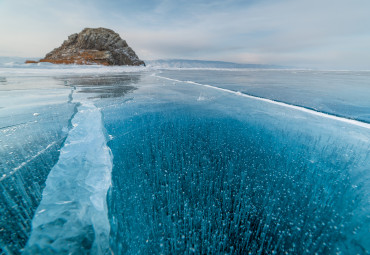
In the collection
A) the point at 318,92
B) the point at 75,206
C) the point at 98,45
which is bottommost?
the point at 75,206

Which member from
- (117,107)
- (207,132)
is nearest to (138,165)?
(207,132)

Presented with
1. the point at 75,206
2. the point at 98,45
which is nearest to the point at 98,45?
the point at 98,45

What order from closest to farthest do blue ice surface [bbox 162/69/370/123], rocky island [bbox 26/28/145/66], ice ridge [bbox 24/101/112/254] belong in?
ice ridge [bbox 24/101/112/254], blue ice surface [bbox 162/69/370/123], rocky island [bbox 26/28/145/66]

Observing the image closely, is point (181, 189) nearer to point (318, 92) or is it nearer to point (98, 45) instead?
point (318, 92)

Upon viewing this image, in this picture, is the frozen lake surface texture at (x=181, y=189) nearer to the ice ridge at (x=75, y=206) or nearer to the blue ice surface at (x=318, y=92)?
the ice ridge at (x=75, y=206)

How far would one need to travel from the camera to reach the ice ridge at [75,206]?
49.1 inches

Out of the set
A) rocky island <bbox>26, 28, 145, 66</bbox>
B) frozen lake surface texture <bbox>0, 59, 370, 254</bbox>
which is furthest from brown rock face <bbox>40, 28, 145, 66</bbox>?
frozen lake surface texture <bbox>0, 59, 370, 254</bbox>

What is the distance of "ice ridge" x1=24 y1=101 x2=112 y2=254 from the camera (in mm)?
1248

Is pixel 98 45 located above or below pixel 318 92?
above

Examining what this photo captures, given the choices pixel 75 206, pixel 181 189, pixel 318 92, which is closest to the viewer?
pixel 75 206

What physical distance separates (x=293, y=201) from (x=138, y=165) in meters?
1.87

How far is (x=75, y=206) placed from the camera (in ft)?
5.25

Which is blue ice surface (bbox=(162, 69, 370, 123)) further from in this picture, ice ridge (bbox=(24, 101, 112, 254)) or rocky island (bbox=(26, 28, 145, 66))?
rocky island (bbox=(26, 28, 145, 66))

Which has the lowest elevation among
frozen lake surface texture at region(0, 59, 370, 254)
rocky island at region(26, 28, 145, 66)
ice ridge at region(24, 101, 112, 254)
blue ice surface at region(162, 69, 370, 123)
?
ice ridge at region(24, 101, 112, 254)
